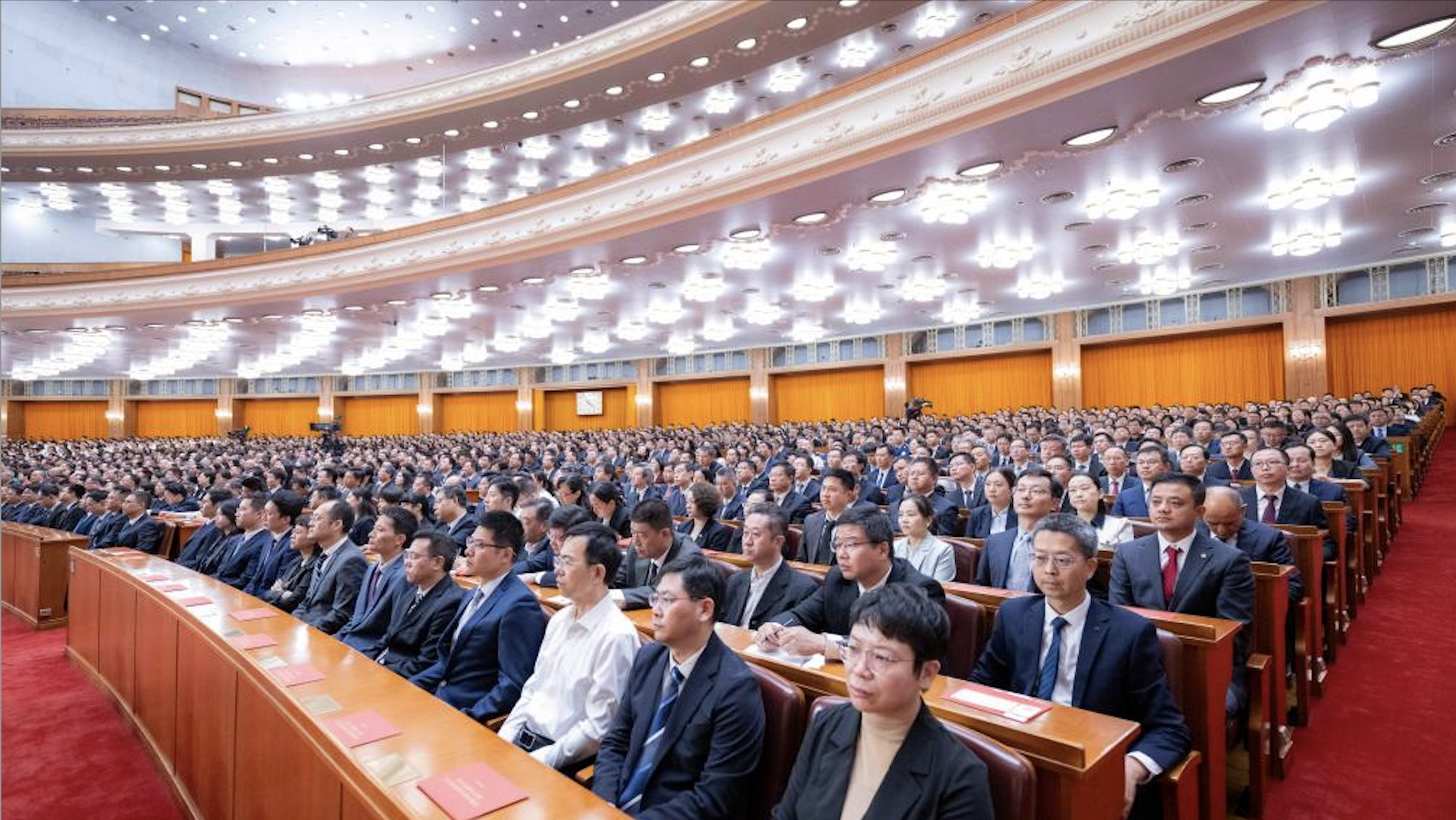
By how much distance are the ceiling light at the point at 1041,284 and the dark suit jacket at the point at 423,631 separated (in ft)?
34.2

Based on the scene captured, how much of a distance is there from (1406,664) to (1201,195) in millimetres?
5634

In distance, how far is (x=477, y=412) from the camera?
2483 centimetres

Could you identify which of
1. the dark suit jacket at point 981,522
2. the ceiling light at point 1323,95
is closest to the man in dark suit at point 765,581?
the dark suit jacket at point 981,522

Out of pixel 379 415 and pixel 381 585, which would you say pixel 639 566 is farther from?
pixel 379 415

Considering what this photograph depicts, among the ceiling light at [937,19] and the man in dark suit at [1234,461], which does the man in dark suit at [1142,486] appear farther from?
the ceiling light at [937,19]

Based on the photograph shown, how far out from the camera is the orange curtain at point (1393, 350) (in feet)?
38.0

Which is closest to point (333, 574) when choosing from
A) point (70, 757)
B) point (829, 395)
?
point (70, 757)

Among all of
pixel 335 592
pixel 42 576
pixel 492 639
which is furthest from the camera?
pixel 42 576

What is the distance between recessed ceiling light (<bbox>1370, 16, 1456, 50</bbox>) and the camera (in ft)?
14.9

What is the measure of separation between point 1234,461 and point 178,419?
31.2 m

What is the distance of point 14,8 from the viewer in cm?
1948

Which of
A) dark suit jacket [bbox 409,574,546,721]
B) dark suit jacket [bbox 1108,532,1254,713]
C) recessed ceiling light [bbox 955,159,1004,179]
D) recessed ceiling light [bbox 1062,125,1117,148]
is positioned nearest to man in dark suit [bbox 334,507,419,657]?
dark suit jacket [bbox 409,574,546,721]

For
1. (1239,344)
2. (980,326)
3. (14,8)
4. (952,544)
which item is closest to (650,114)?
(980,326)

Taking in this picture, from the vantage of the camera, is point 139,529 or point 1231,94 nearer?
point 1231,94
